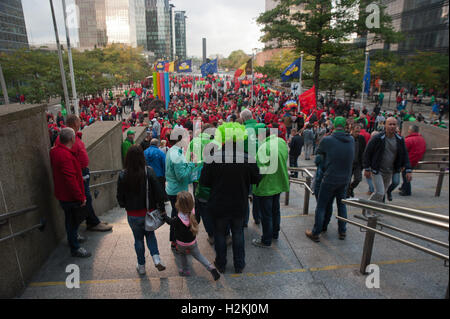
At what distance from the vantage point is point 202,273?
11.9 feet

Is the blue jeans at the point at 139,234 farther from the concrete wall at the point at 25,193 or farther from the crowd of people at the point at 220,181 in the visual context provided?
the concrete wall at the point at 25,193

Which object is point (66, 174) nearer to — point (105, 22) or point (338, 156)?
point (338, 156)

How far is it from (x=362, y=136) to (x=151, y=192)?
17.7 ft

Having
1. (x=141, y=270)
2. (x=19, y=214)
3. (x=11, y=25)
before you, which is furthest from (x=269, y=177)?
(x=11, y=25)

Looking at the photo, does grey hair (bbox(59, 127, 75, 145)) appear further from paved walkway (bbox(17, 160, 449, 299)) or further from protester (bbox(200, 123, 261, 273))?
protester (bbox(200, 123, 261, 273))

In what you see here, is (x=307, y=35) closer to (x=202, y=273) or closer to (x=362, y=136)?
(x=362, y=136)

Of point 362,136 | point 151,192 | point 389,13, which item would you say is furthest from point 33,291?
point 389,13

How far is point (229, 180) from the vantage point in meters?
3.41

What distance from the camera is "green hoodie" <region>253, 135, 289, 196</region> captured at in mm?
4031

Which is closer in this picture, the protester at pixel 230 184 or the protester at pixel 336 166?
the protester at pixel 230 184

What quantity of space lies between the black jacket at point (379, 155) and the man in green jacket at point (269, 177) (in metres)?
1.87

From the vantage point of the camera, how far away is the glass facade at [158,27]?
138m

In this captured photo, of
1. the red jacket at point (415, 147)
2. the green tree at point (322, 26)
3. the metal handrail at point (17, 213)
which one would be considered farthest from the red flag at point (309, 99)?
the metal handrail at point (17, 213)

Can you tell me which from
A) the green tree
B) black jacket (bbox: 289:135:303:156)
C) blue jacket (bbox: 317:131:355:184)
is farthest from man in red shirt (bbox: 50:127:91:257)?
the green tree
